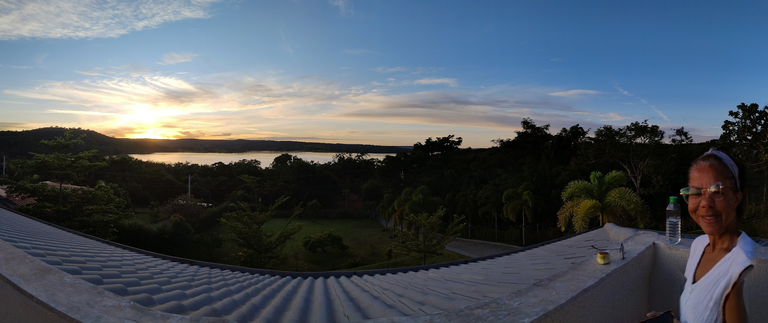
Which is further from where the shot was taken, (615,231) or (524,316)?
(615,231)

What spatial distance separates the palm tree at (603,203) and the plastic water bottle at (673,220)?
12120mm

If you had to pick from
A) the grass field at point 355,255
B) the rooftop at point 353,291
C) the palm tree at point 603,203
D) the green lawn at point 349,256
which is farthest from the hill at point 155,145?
the rooftop at point 353,291

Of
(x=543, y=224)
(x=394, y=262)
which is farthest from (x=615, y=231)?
(x=543, y=224)

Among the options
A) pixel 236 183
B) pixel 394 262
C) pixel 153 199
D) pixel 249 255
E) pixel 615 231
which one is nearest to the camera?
pixel 615 231

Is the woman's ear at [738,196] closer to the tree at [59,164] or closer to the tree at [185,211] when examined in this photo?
the tree at [59,164]

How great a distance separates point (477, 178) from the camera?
33469 mm

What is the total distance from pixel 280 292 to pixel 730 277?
404cm

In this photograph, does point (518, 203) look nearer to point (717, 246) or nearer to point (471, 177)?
point (471, 177)

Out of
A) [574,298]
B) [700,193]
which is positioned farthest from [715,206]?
[574,298]

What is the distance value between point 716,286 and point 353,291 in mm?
3644

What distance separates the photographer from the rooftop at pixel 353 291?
220cm

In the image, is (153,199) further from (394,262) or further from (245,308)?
(245,308)

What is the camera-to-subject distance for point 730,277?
1741 millimetres

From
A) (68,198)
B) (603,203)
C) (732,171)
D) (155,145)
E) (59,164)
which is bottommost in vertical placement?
(68,198)
